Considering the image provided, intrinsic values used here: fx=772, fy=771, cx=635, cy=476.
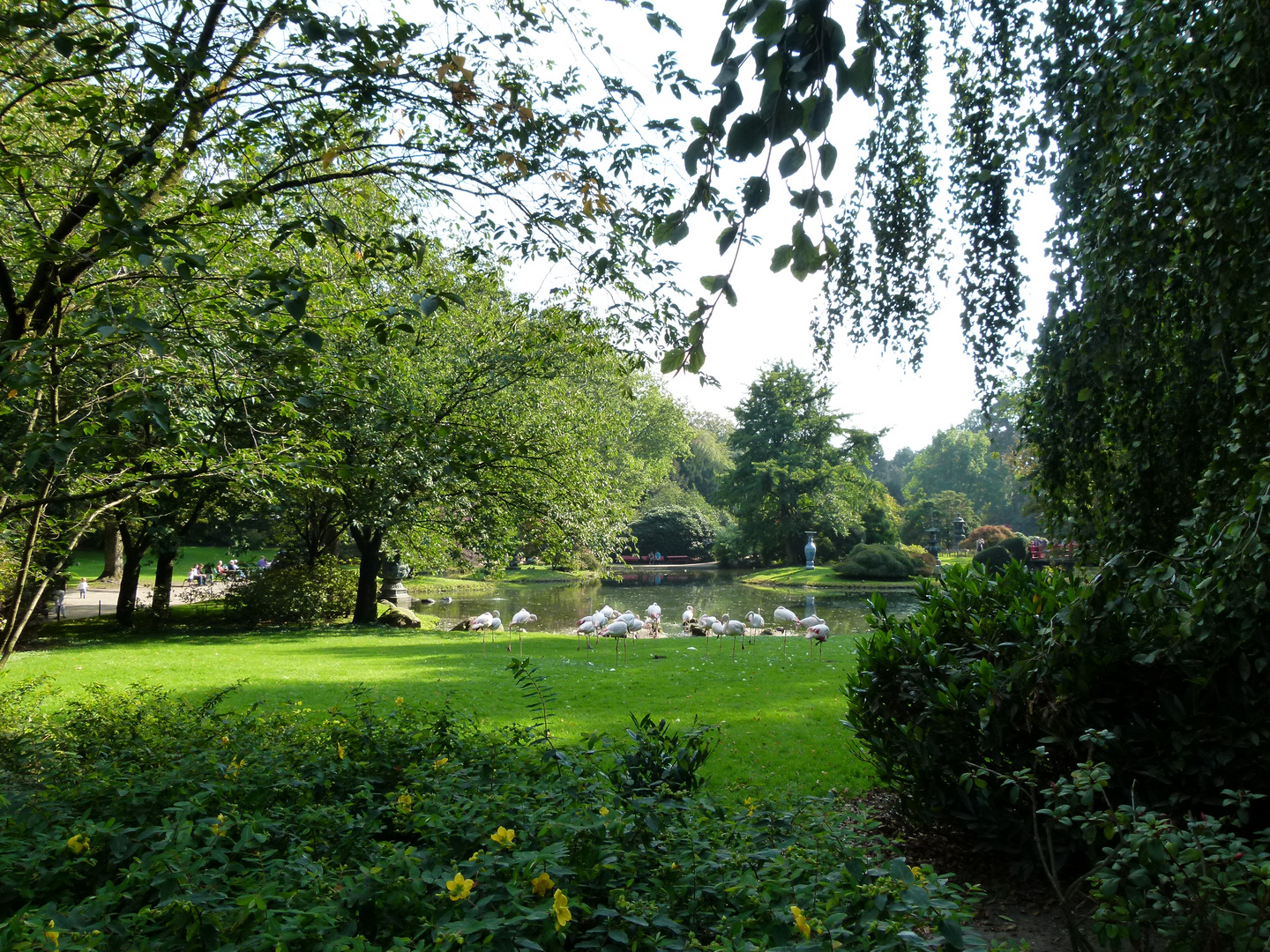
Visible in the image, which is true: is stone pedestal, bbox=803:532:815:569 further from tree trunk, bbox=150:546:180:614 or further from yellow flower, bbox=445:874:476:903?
yellow flower, bbox=445:874:476:903

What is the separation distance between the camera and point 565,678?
9305mm

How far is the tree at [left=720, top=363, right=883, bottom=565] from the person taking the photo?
3438cm

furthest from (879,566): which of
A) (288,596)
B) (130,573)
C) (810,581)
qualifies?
(130,573)

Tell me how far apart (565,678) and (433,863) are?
713cm

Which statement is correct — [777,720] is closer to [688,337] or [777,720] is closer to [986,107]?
[986,107]

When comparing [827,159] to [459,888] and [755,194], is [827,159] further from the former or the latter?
[459,888]

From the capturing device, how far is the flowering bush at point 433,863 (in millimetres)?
1840

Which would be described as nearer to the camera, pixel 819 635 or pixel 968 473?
pixel 819 635

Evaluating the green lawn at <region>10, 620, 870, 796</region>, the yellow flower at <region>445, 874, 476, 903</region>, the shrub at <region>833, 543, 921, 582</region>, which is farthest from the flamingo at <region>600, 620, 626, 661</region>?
the shrub at <region>833, 543, 921, 582</region>

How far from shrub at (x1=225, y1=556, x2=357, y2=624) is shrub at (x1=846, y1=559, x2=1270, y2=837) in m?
14.5

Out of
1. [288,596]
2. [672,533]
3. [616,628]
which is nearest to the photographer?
[616,628]

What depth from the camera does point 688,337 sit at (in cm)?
185

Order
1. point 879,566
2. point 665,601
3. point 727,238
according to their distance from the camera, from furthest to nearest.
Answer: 1. point 879,566
2. point 665,601
3. point 727,238

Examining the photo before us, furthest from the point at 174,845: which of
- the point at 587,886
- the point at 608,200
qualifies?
the point at 608,200
